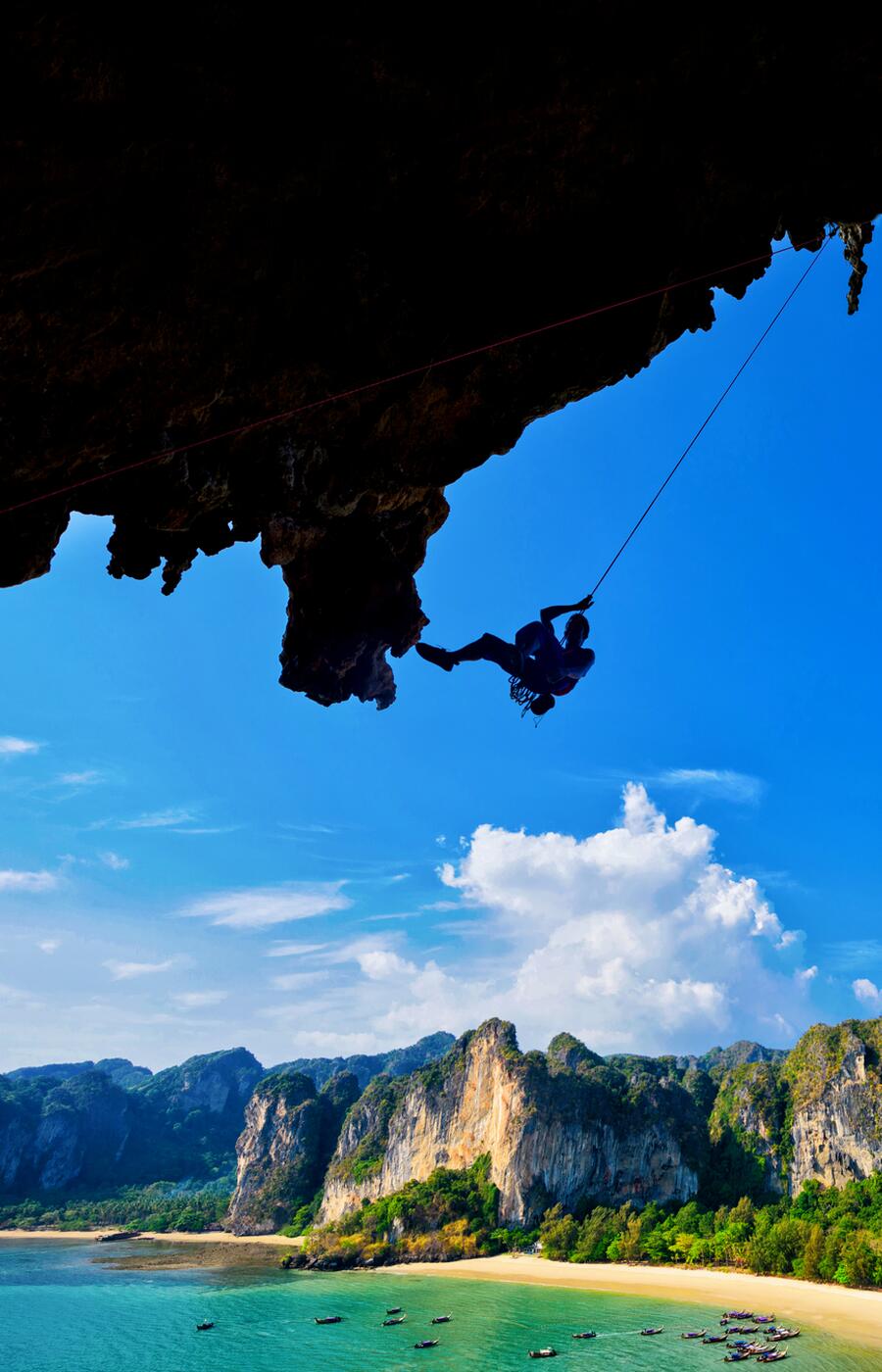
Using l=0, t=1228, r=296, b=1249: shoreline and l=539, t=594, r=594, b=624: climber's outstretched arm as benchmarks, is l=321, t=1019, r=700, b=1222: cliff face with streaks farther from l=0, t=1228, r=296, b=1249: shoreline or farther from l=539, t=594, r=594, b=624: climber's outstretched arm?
l=539, t=594, r=594, b=624: climber's outstretched arm

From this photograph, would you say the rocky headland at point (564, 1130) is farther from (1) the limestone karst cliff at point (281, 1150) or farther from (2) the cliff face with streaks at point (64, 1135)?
(2) the cliff face with streaks at point (64, 1135)

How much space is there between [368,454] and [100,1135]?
134 metres

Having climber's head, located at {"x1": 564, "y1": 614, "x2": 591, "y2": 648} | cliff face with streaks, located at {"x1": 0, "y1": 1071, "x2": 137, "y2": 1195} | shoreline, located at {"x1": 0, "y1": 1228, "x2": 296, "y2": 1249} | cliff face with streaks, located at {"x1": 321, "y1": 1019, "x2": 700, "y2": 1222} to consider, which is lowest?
shoreline, located at {"x1": 0, "y1": 1228, "x2": 296, "y2": 1249}

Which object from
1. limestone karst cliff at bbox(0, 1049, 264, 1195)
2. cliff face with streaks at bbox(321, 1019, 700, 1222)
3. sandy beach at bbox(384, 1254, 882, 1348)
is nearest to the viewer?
sandy beach at bbox(384, 1254, 882, 1348)

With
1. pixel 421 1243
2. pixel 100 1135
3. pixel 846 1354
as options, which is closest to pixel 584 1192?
pixel 421 1243

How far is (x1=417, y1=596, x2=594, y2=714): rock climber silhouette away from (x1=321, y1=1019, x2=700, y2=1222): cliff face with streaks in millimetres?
59657

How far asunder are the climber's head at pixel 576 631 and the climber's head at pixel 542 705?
64 cm

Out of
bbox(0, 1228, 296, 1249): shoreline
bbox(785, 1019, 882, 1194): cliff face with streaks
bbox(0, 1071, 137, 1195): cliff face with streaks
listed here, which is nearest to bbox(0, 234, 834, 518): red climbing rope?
bbox(785, 1019, 882, 1194): cliff face with streaks

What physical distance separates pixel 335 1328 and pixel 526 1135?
86.4 ft

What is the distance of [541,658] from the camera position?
793cm

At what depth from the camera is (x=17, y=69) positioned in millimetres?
3965

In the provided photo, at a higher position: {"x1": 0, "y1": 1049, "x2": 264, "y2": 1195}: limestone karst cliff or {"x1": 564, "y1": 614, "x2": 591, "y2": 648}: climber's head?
{"x1": 564, "y1": 614, "x2": 591, "y2": 648}: climber's head

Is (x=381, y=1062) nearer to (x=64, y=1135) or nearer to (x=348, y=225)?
(x=64, y=1135)

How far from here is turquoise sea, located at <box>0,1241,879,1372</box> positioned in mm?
27797
